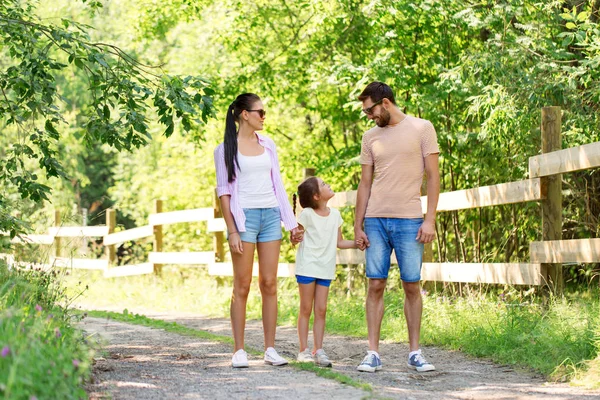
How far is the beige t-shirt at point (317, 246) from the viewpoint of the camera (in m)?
5.79

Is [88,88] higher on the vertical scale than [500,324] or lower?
higher

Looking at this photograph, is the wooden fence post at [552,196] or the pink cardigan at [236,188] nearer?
the pink cardigan at [236,188]

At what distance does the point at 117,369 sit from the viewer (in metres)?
5.31

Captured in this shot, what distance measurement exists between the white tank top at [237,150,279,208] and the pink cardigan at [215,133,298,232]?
4cm

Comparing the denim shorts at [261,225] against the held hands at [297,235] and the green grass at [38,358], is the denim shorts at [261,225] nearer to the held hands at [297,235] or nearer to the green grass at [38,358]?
the held hands at [297,235]

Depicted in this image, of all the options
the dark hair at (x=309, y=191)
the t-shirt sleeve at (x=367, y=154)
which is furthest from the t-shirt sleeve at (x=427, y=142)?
the dark hair at (x=309, y=191)

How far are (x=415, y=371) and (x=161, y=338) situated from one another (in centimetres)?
250

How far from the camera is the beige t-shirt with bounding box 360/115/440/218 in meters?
5.41

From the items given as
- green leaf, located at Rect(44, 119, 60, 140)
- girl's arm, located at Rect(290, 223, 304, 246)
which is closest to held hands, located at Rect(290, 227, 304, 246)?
girl's arm, located at Rect(290, 223, 304, 246)

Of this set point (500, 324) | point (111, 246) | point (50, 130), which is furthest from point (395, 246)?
point (111, 246)

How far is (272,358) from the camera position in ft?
18.0

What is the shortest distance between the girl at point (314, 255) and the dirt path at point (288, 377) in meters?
0.40

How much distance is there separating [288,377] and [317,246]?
109 centimetres

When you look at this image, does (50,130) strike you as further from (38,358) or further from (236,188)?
(38,358)
